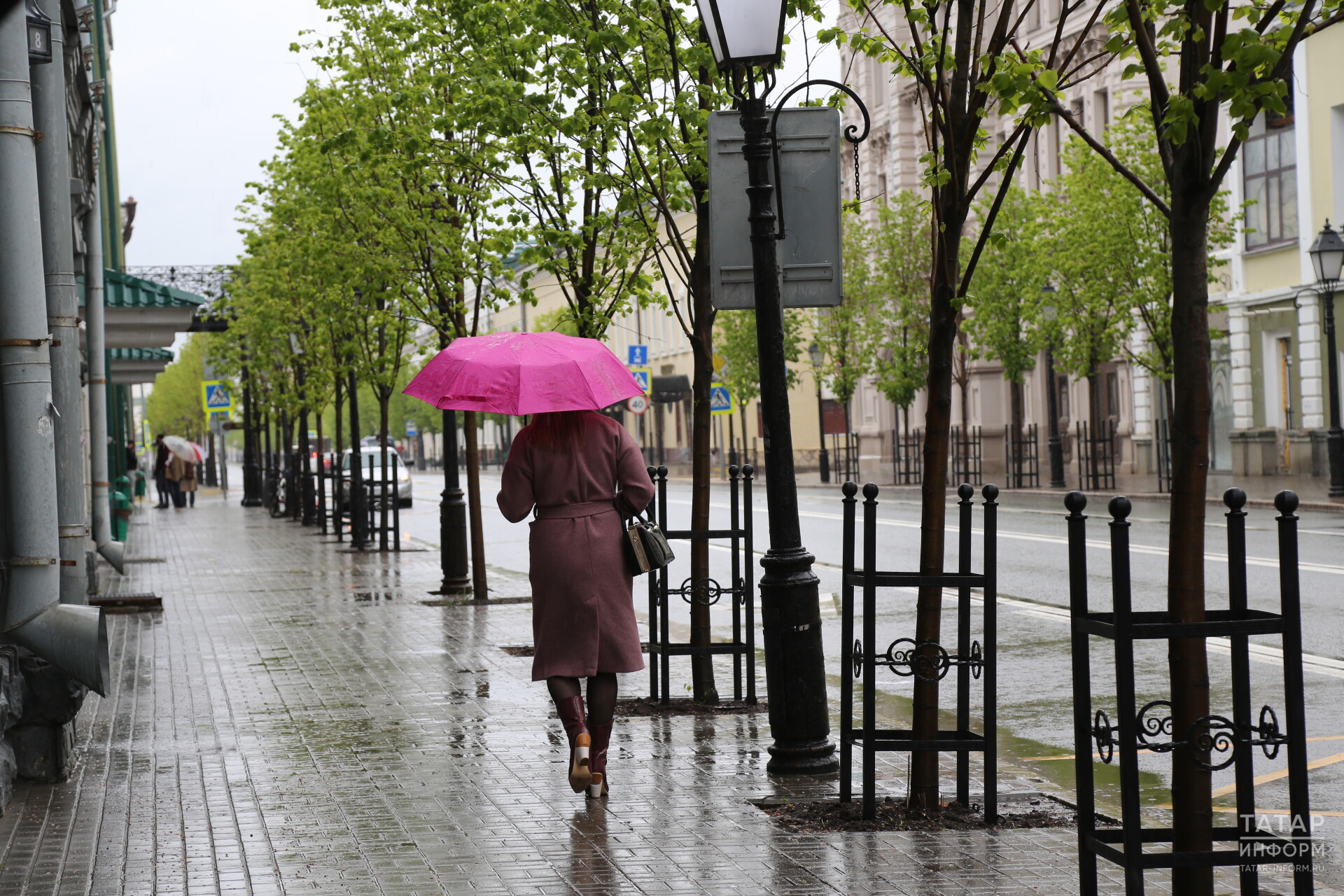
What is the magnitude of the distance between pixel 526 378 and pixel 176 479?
4414 centimetres

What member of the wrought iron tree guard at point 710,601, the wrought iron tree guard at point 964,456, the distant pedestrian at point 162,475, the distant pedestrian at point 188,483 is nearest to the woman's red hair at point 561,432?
the wrought iron tree guard at point 710,601

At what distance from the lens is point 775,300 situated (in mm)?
7121

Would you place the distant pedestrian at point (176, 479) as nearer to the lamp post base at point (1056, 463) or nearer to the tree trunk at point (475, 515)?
the lamp post base at point (1056, 463)

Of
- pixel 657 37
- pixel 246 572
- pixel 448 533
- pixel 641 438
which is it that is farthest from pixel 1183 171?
pixel 641 438

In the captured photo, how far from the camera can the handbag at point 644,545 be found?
683cm

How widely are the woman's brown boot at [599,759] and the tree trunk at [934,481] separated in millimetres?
1338

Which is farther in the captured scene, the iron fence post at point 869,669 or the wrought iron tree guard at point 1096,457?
the wrought iron tree guard at point 1096,457

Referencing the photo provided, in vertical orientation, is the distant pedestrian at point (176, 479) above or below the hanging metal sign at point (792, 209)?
below

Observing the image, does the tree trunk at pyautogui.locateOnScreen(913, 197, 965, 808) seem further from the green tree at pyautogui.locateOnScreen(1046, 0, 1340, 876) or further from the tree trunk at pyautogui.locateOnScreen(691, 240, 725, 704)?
the tree trunk at pyautogui.locateOnScreen(691, 240, 725, 704)

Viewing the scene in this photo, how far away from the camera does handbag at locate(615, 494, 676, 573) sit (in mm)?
6832

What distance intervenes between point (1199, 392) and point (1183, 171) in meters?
0.64

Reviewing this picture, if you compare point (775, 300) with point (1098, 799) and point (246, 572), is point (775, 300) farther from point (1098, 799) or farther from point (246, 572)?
point (246, 572)

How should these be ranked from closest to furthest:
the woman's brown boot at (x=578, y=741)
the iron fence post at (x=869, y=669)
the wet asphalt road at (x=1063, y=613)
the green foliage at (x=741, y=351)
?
the iron fence post at (x=869, y=669), the woman's brown boot at (x=578, y=741), the wet asphalt road at (x=1063, y=613), the green foliage at (x=741, y=351)

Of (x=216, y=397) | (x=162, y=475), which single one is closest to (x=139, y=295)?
(x=162, y=475)
